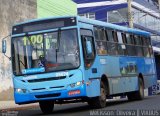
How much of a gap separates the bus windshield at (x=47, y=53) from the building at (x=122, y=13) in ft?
126

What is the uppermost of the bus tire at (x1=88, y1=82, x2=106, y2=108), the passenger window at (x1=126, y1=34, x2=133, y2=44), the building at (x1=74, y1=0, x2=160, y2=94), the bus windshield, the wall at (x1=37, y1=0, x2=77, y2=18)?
Answer: the building at (x1=74, y1=0, x2=160, y2=94)

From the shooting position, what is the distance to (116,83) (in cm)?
2041

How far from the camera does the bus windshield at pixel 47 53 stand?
55.5 feet

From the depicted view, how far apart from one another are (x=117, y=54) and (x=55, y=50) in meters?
4.73

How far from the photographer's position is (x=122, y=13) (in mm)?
57188

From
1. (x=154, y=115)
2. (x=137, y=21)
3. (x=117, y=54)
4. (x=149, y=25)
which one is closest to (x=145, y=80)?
(x=117, y=54)

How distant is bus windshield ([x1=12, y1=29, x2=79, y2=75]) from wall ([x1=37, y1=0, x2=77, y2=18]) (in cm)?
1661

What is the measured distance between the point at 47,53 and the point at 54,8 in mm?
18781

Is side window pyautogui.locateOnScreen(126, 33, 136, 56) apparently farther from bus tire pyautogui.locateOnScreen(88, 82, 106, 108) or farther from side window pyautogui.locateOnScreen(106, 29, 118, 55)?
bus tire pyautogui.locateOnScreen(88, 82, 106, 108)

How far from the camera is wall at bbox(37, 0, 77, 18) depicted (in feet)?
112

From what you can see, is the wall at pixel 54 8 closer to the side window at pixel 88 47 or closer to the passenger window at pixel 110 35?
the passenger window at pixel 110 35

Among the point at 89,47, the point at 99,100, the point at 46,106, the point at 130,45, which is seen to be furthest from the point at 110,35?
the point at 46,106

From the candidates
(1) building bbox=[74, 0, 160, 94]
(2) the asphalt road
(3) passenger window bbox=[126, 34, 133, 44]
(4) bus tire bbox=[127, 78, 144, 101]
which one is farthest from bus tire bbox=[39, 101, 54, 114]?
(1) building bbox=[74, 0, 160, 94]

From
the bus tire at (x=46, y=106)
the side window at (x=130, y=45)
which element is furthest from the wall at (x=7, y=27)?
the bus tire at (x=46, y=106)
